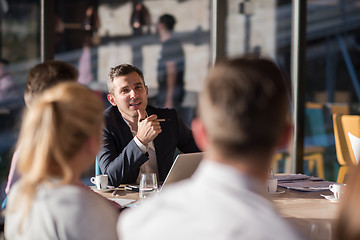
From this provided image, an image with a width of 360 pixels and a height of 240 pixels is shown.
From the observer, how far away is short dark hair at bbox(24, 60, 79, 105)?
69.0 inches

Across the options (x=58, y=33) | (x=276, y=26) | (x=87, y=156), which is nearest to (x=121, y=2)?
(x=58, y=33)

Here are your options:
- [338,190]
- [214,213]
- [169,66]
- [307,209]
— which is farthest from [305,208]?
[169,66]

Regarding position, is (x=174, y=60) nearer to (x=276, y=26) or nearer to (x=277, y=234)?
(x=276, y=26)

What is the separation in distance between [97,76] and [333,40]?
4.65 meters

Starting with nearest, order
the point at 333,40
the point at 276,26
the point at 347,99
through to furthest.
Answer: the point at 347,99 → the point at 333,40 → the point at 276,26

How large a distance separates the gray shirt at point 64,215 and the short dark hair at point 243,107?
375 mm

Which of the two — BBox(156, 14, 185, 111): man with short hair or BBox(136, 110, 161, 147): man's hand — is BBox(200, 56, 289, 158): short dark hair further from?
BBox(156, 14, 185, 111): man with short hair

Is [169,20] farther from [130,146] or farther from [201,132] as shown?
[201,132]

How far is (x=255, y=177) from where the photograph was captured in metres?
0.97

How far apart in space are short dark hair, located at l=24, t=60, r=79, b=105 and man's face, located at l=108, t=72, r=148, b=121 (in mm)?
983

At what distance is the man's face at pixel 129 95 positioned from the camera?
284 cm

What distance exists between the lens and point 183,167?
2164mm

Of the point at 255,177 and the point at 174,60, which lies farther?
the point at 174,60

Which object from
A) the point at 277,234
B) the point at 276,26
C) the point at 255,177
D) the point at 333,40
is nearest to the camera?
the point at 277,234
